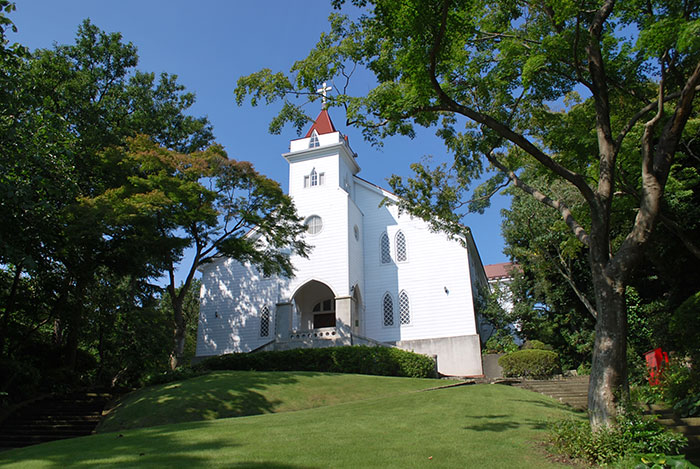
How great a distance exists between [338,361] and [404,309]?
7542 mm

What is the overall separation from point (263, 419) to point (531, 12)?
38.4ft

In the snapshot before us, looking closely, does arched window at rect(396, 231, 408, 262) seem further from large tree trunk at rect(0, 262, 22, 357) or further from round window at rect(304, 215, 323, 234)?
large tree trunk at rect(0, 262, 22, 357)

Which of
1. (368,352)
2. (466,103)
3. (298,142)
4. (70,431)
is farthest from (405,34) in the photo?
(298,142)

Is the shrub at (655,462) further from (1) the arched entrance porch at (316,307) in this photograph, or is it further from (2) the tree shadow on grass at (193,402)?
(1) the arched entrance porch at (316,307)

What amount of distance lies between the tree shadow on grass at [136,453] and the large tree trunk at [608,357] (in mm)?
4827

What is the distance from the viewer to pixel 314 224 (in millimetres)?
28594

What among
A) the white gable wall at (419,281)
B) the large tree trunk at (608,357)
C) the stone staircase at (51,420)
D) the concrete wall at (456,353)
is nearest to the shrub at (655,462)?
the large tree trunk at (608,357)

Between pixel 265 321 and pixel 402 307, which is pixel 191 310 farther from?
pixel 402 307

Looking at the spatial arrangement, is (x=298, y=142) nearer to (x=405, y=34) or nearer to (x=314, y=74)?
(x=314, y=74)

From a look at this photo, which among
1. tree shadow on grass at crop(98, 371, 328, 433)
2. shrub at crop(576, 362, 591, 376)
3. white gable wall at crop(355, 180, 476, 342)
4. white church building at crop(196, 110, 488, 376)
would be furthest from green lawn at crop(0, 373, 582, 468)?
white gable wall at crop(355, 180, 476, 342)

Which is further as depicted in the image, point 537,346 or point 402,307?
point 402,307

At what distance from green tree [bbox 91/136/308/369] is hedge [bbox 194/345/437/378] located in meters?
2.85

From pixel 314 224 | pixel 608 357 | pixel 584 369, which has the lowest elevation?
pixel 584 369

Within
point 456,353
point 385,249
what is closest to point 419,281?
point 385,249
